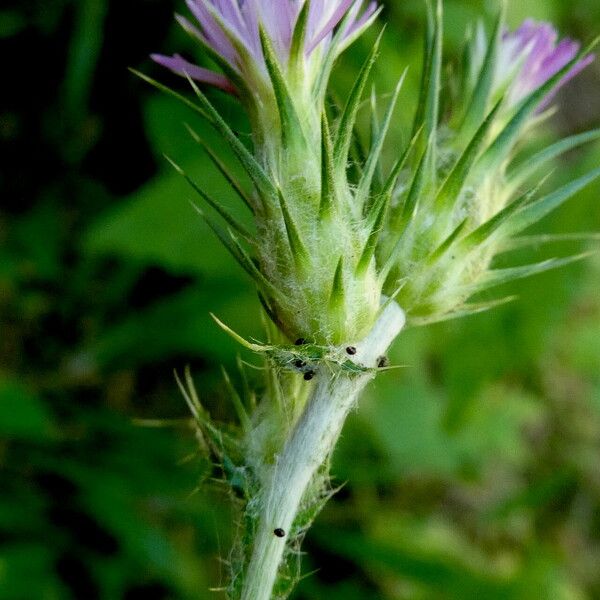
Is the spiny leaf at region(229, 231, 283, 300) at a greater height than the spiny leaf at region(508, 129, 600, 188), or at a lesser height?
lesser

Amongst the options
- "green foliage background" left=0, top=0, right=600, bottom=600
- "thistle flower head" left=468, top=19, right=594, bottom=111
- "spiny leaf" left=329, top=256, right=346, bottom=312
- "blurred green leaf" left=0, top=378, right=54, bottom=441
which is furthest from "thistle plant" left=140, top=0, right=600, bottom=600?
"blurred green leaf" left=0, top=378, right=54, bottom=441

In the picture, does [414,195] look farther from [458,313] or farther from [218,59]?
[218,59]

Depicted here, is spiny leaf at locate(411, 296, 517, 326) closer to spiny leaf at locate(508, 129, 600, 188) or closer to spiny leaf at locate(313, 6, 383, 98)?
spiny leaf at locate(508, 129, 600, 188)

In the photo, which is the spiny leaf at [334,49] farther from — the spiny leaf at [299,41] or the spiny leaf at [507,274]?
the spiny leaf at [507,274]

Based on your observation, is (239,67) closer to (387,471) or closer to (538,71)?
(538,71)

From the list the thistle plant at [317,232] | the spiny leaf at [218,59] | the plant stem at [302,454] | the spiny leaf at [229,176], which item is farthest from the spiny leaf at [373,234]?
the spiny leaf at [218,59]

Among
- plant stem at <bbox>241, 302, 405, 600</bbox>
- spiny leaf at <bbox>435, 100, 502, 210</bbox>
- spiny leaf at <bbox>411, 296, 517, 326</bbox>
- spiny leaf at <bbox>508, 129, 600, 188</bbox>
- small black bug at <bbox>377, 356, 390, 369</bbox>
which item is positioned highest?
spiny leaf at <bbox>508, 129, 600, 188</bbox>

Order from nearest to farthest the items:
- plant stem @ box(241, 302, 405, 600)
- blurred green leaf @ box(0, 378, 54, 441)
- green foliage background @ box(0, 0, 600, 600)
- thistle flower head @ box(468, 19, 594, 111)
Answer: plant stem @ box(241, 302, 405, 600) < thistle flower head @ box(468, 19, 594, 111) < blurred green leaf @ box(0, 378, 54, 441) < green foliage background @ box(0, 0, 600, 600)
